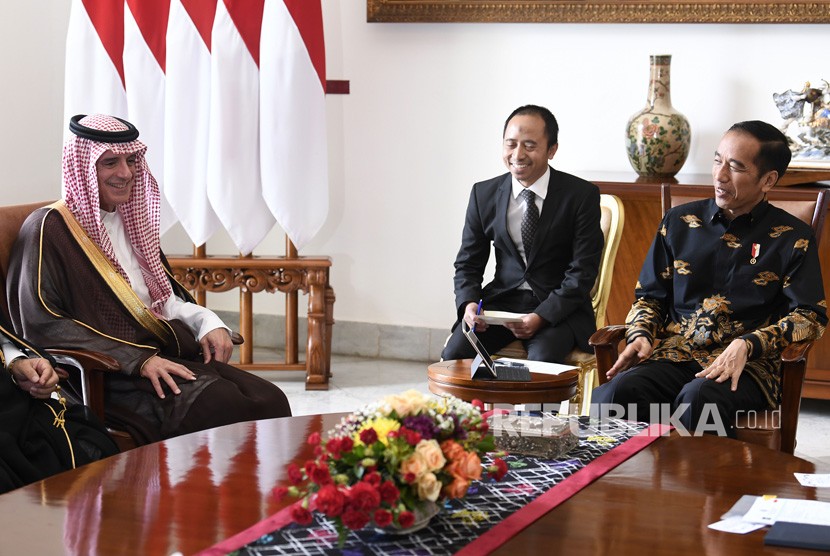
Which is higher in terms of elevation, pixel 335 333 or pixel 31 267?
pixel 31 267

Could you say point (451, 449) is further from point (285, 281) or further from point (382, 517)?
point (285, 281)

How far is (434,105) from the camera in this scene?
603cm

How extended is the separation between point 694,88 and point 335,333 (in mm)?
2395

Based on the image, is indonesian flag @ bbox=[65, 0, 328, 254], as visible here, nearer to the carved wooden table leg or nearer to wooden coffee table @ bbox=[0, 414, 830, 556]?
the carved wooden table leg

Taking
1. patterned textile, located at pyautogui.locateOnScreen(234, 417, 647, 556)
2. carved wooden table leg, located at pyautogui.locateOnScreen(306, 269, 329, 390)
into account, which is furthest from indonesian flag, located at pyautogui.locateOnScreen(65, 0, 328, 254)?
patterned textile, located at pyautogui.locateOnScreen(234, 417, 647, 556)

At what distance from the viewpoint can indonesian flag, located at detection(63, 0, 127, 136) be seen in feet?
17.9

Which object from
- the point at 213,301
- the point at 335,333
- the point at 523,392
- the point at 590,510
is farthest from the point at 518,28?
the point at 590,510

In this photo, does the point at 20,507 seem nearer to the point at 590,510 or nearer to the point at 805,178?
the point at 590,510

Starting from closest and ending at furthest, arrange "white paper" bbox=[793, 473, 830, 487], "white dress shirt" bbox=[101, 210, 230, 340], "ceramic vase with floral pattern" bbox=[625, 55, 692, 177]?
1. "white paper" bbox=[793, 473, 830, 487]
2. "white dress shirt" bbox=[101, 210, 230, 340]
3. "ceramic vase with floral pattern" bbox=[625, 55, 692, 177]

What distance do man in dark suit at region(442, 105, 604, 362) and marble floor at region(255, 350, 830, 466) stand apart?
114cm

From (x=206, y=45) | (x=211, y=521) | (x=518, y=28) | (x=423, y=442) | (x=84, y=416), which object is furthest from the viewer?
(x=518, y=28)

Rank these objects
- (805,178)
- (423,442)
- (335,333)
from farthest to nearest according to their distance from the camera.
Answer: (335,333), (805,178), (423,442)

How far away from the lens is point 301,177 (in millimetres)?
5512

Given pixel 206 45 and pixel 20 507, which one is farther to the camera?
pixel 206 45
